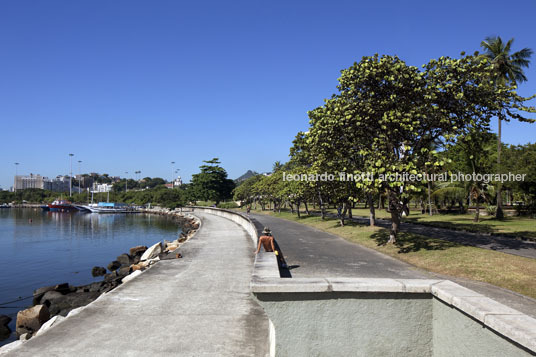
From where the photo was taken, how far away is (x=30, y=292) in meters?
20.0

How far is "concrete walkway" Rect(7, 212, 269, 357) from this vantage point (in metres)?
6.84

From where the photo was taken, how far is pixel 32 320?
480 inches

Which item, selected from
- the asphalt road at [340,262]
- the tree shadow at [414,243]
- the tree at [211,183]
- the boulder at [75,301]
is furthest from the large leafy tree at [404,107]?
the tree at [211,183]

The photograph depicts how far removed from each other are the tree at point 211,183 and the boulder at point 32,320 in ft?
264

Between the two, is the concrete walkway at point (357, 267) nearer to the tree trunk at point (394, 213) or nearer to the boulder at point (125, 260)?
the tree trunk at point (394, 213)

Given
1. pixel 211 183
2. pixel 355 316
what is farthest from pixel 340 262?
pixel 211 183

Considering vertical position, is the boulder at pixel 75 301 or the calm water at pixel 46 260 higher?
the boulder at pixel 75 301

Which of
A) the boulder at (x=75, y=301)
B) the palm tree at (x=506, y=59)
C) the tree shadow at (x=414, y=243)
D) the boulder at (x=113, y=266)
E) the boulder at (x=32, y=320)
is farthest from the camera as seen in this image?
the palm tree at (x=506, y=59)

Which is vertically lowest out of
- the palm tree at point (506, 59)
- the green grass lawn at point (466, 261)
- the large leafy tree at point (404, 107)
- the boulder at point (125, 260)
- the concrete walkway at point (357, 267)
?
the boulder at point (125, 260)

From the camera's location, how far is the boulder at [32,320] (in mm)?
12140

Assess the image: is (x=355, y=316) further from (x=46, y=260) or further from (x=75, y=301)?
(x=46, y=260)

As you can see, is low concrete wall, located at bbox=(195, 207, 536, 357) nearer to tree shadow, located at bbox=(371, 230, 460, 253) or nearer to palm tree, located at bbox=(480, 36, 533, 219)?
tree shadow, located at bbox=(371, 230, 460, 253)

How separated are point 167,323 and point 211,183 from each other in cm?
8621

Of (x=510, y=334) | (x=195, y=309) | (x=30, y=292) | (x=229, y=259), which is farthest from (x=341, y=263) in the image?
(x=30, y=292)
